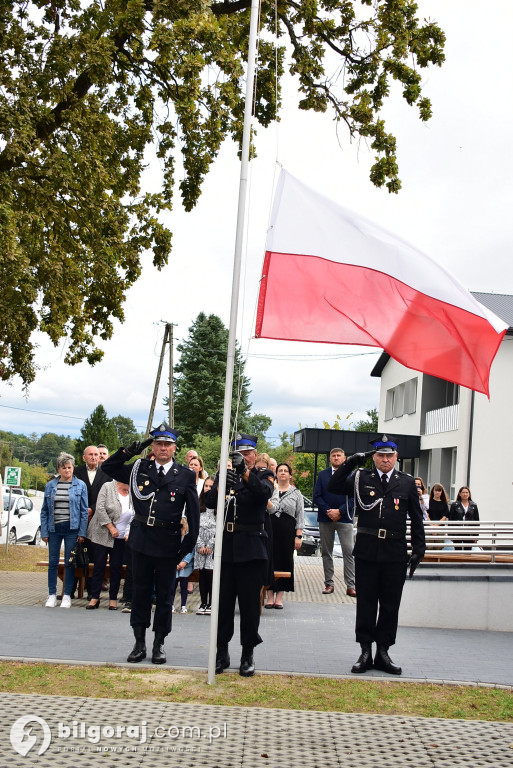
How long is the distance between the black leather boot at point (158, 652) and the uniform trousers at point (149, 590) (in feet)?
0.15

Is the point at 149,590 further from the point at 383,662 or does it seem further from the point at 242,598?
the point at 383,662

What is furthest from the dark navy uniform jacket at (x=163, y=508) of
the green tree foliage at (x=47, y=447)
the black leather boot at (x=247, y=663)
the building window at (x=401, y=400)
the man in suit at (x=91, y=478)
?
the green tree foliage at (x=47, y=447)

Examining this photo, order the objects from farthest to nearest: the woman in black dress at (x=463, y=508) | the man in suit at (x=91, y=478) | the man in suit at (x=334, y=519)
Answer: the woman in black dress at (x=463, y=508) → the man in suit at (x=334, y=519) → the man in suit at (x=91, y=478)

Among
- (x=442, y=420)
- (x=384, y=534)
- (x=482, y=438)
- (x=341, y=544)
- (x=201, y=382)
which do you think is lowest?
(x=341, y=544)

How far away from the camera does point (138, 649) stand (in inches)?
297

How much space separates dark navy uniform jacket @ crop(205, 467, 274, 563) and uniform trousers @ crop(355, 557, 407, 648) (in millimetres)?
1013

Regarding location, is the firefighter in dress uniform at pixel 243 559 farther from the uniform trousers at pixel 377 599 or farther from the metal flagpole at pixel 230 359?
the uniform trousers at pixel 377 599

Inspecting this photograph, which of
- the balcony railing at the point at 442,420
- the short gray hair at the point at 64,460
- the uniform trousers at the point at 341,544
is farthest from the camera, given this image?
the balcony railing at the point at 442,420

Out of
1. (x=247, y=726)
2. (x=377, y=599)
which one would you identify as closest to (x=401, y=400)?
(x=377, y=599)

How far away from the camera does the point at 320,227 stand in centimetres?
751

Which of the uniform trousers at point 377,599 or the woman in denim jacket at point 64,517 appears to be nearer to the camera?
the uniform trousers at point 377,599

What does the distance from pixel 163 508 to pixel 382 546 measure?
1957mm

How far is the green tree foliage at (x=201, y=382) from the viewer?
3086 inches

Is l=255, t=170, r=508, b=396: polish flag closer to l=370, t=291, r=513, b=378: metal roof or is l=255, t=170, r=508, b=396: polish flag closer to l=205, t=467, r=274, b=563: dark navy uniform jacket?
l=205, t=467, r=274, b=563: dark navy uniform jacket
